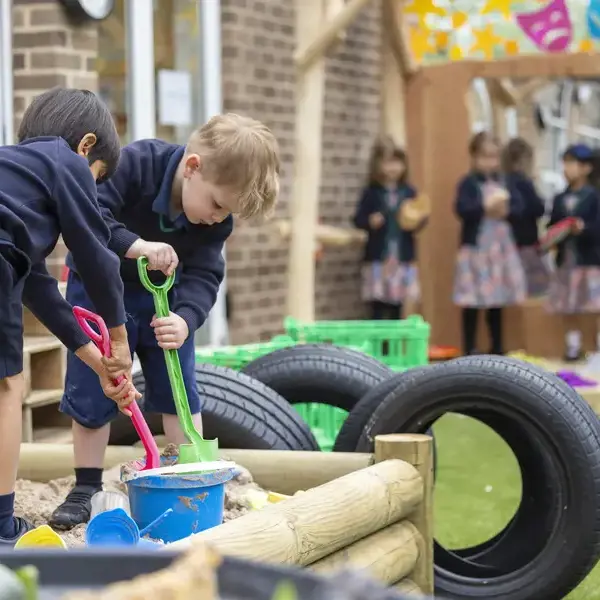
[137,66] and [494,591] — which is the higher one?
[137,66]

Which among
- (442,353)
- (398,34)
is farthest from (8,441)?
(398,34)

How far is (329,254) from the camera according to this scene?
32.5ft

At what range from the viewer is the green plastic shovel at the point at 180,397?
9.91ft

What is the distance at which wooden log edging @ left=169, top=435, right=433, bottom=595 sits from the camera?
245 cm

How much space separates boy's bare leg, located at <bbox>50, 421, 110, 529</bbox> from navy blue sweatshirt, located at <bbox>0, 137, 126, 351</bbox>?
2.10 feet

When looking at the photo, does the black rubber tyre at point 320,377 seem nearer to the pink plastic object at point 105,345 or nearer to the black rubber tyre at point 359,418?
the black rubber tyre at point 359,418

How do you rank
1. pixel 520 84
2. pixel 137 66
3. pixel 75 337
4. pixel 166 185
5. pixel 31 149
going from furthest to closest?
pixel 520 84 → pixel 137 66 → pixel 166 185 → pixel 75 337 → pixel 31 149

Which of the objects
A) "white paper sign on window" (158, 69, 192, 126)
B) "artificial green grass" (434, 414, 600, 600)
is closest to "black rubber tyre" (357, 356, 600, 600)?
"artificial green grass" (434, 414, 600, 600)

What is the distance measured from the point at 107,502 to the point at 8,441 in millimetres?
377

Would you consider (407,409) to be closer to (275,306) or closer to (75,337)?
(75,337)

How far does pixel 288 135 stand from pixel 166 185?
227 inches

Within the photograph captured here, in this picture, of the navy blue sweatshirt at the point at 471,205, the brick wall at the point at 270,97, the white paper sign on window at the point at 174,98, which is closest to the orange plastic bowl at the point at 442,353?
the navy blue sweatshirt at the point at 471,205

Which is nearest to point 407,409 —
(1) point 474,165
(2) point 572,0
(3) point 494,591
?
(3) point 494,591

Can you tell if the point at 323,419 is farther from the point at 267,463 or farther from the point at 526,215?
the point at 526,215
